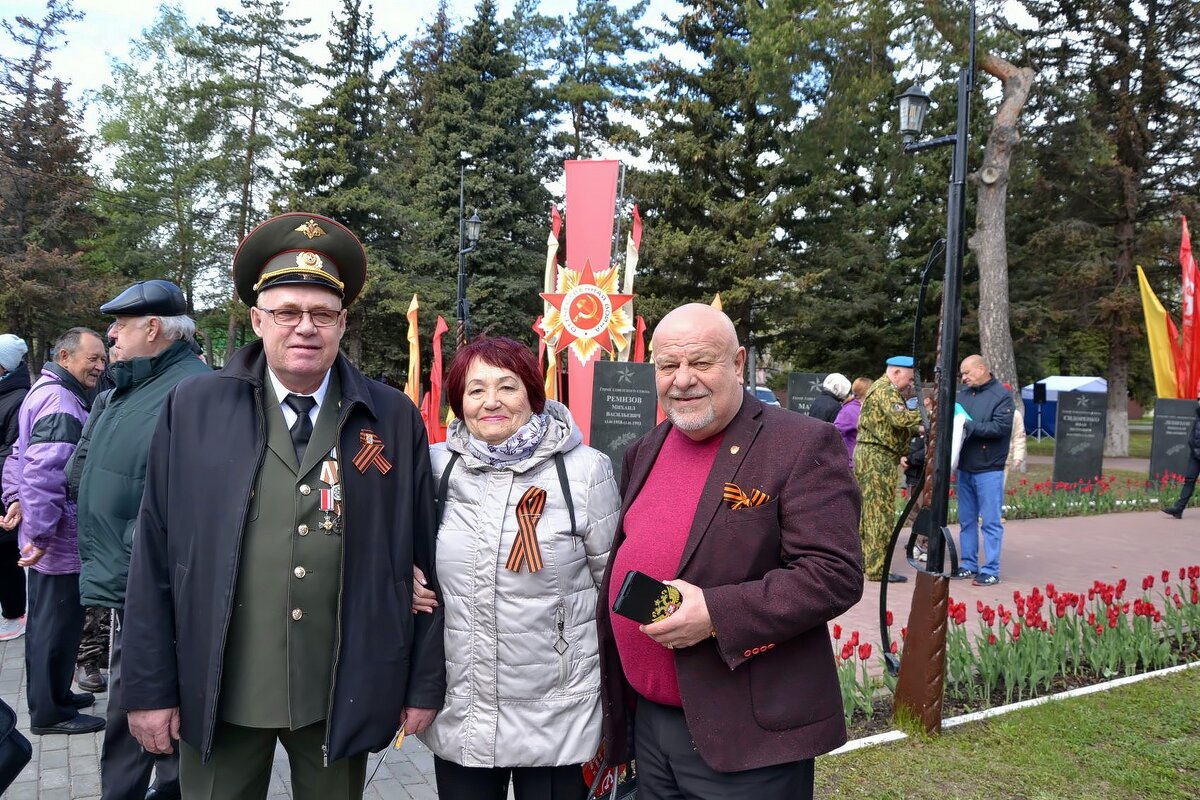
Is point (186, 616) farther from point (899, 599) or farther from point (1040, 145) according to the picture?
point (1040, 145)

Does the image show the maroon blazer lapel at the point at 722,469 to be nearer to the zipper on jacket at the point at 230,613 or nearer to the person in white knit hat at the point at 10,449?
the zipper on jacket at the point at 230,613

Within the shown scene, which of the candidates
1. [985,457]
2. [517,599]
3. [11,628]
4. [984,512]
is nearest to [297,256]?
[517,599]

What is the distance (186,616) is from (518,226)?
2853 centimetres

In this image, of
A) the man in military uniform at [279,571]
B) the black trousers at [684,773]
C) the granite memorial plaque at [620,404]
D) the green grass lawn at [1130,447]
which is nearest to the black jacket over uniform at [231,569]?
the man in military uniform at [279,571]

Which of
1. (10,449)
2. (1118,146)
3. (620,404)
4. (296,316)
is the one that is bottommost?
(10,449)

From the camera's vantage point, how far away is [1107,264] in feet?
73.6

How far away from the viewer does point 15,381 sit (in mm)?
5500

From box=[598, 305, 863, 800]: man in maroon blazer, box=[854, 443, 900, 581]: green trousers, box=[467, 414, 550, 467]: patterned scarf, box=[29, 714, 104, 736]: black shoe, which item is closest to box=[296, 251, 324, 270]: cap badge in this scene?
box=[467, 414, 550, 467]: patterned scarf

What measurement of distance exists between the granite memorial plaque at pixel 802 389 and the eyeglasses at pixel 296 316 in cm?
1253

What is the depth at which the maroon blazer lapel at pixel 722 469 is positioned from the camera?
2.06m

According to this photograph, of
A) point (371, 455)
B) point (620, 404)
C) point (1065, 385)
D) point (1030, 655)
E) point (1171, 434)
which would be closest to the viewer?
point (371, 455)

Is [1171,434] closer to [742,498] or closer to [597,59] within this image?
[742,498]

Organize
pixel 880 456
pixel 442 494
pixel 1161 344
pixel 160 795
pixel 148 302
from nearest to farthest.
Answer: pixel 442 494 → pixel 148 302 → pixel 160 795 → pixel 880 456 → pixel 1161 344

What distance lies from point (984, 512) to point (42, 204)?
35934 mm
